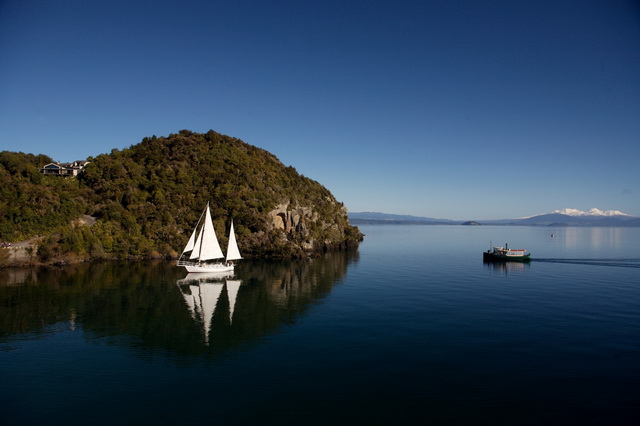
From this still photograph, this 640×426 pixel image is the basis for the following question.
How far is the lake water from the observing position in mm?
23188

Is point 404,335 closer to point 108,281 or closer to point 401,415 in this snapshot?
point 401,415

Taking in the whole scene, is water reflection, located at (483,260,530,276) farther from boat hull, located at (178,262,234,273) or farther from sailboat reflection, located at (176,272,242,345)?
boat hull, located at (178,262,234,273)

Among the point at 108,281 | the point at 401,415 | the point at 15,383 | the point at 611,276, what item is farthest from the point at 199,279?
the point at 611,276

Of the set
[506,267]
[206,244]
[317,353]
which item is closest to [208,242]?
[206,244]

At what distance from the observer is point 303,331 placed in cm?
3822

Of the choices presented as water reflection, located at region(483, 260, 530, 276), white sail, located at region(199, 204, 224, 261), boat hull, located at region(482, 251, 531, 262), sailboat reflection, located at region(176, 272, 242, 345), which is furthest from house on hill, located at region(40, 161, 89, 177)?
boat hull, located at region(482, 251, 531, 262)

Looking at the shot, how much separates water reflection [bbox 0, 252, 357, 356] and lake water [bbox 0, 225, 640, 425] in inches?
12.5

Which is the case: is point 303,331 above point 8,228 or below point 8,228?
below

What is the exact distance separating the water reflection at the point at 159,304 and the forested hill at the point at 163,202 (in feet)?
45.5

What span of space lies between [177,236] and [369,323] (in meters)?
74.1

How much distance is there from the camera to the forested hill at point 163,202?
270 ft

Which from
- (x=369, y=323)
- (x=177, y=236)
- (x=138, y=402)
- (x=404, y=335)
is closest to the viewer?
(x=138, y=402)

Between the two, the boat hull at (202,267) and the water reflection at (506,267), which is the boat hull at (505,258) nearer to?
the water reflection at (506,267)

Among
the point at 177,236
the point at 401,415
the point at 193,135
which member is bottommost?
the point at 401,415
